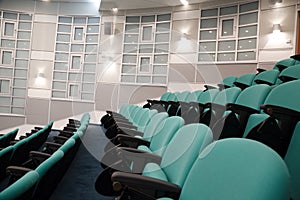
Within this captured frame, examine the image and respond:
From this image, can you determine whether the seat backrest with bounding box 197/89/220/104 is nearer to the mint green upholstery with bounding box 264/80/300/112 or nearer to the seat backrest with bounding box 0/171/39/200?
the mint green upholstery with bounding box 264/80/300/112

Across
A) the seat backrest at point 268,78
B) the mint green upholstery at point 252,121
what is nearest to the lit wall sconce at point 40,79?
the seat backrest at point 268,78

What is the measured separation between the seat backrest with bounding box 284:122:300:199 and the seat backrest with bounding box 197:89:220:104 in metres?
0.66

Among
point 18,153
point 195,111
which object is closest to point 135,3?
point 195,111

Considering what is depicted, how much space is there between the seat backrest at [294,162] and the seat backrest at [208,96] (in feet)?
2.17

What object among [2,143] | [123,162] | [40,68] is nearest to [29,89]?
[40,68]

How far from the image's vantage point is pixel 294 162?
1.41 ft

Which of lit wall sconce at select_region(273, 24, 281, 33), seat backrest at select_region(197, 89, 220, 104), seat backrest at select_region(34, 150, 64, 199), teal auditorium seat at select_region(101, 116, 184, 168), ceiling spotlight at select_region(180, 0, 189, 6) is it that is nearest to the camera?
seat backrest at select_region(34, 150, 64, 199)

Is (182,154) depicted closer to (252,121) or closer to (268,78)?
(252,121)

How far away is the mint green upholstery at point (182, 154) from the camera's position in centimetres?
42

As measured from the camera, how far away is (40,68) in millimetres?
3174

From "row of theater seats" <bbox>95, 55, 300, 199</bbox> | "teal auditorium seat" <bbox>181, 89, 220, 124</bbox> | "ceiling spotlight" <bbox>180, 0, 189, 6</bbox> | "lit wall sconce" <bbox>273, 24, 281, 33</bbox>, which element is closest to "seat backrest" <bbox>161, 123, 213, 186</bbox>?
"row of theater seats" <bbox>95, 55, 300, 199</bbox>

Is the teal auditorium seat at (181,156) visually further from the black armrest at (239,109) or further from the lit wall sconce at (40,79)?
the lit wall sconce at (40,79)

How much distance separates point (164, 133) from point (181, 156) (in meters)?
0.21

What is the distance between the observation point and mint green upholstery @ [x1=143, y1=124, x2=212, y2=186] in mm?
425
